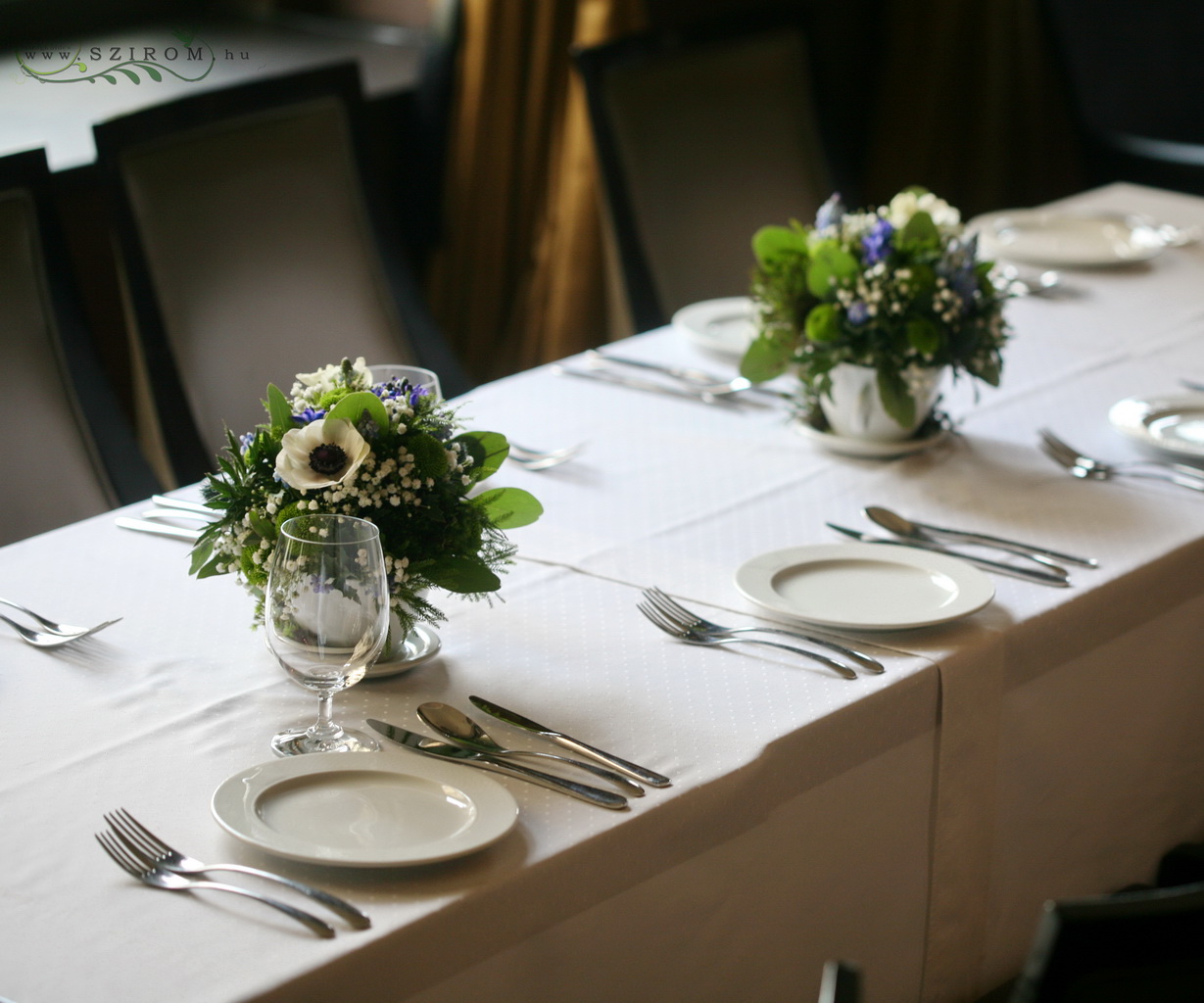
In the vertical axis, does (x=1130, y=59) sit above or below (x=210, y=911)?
above

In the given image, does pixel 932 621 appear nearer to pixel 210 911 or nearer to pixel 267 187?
pixel 210 911

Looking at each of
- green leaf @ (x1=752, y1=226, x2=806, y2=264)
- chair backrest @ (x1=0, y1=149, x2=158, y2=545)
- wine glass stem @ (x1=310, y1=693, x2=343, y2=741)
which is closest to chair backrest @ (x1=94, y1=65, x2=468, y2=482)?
chair backrest @ (x1=0, y1=149, x2=158, y2=545)

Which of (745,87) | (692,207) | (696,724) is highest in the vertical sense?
(745,87)

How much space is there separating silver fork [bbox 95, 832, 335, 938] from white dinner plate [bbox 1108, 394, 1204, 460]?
1.20 m

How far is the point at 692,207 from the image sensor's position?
2.67 metres

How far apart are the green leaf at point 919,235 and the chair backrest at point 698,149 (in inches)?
39.6

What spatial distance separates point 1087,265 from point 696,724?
1568 millimetres

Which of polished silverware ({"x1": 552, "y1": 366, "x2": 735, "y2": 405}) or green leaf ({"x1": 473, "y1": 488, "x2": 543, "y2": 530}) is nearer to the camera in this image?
green leaf ({"x1": 473, "y1": 488, "x2": 543, "y2": 530})

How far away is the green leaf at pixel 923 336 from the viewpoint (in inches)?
62.2

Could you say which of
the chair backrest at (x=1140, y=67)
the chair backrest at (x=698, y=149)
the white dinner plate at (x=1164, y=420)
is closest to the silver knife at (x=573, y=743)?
the white dinner plate at (x=1164, y=420)

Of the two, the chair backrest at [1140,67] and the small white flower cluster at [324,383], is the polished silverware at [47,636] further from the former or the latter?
the chair backrest at [1140,67]

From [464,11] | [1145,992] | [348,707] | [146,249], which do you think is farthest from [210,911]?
[464,11]

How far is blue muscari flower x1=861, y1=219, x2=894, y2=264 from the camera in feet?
5.29

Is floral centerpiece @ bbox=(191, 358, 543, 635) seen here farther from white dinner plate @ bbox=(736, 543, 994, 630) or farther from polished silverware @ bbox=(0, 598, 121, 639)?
white dinner plate @ bbox=(736, 543, 994, 630)
